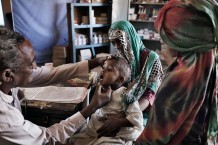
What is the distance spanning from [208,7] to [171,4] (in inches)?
4.1

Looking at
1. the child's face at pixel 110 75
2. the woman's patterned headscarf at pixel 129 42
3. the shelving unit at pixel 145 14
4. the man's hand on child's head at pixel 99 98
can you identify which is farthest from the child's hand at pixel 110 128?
the shelving unit at pixel 145 14

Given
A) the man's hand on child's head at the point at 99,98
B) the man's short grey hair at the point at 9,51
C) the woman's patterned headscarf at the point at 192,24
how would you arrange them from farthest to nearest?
the man's hand on child's head at the point at 99,98
the man's short grey hair at the point at 9,51
the woman's patterned headscarf at the point at 192,24

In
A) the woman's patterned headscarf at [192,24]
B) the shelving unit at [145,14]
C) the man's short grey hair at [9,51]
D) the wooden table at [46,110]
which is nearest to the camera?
the woman's patterned headscarf at [192,24]

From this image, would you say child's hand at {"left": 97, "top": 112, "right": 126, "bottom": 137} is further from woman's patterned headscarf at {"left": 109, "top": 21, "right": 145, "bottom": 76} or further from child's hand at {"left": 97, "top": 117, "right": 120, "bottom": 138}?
woman's patterned headscarf at {"left": 109, "top": 21, "right": 145, "bottom": 76}

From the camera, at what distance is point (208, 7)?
0.57 m

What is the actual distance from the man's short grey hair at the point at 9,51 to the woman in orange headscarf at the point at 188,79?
59cm

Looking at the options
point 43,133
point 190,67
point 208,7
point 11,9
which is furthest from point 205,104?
point 11,9

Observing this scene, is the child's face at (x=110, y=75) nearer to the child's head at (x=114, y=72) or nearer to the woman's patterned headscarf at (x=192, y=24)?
the child's head at (x=114, y=72)

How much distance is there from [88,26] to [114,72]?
2.30 metres

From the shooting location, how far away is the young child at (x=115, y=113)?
1.15 metres

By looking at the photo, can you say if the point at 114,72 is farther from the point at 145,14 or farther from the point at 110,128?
the point at 145,14

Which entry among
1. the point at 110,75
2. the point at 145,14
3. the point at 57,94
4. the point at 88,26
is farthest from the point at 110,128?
the point at 145,14

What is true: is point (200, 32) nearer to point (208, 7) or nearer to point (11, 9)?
point (208, 7)

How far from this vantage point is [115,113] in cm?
129
